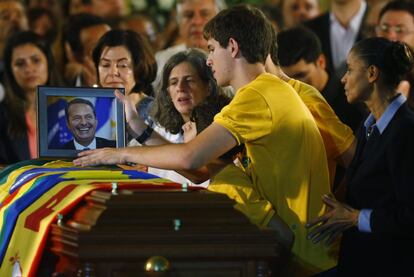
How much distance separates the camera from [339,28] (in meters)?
10.2

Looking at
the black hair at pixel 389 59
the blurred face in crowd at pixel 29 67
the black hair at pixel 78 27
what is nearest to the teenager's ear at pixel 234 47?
the black hair at pixel 389 59

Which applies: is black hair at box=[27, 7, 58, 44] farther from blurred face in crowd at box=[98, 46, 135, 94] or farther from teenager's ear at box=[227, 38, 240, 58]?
teenager's ear at box=[227, 38, 240, 58]

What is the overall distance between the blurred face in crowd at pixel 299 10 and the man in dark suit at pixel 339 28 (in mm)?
528

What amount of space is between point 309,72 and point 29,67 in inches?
74.8

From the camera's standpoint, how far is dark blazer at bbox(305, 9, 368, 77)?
32.8 ft

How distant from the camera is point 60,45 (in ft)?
34.3

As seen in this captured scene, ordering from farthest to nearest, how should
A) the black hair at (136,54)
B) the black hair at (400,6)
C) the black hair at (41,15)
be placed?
the black hair at (41,15) < the black hair at (400,6) < the black hair at (136,54)

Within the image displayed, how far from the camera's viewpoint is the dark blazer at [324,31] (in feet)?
32.8

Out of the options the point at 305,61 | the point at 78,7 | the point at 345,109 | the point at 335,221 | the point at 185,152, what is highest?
the point at 78,7

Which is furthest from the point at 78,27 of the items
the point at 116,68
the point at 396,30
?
the point at 116,68

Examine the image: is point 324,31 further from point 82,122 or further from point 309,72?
point 82,122

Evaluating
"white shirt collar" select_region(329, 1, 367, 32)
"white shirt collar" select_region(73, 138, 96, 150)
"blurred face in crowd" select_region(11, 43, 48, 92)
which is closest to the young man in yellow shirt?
"white shirt collar" select_region(73, 138, 96, 150)

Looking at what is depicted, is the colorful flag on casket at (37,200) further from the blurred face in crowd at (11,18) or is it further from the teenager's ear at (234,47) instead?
the blurred face in crowd at (11,18)

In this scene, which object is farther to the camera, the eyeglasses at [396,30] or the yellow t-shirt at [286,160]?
the eyeglasses at [396,30]
